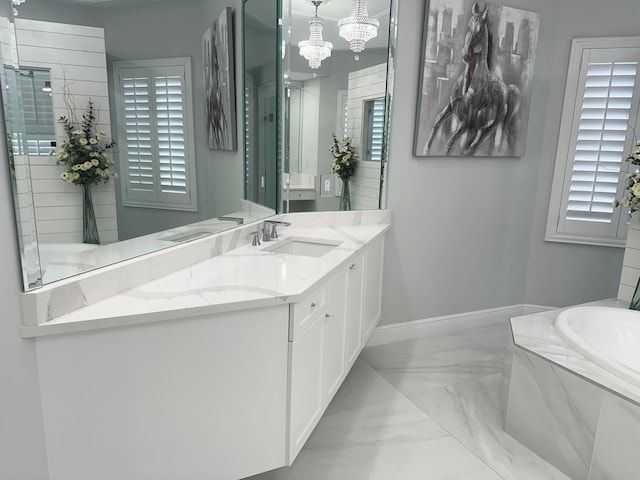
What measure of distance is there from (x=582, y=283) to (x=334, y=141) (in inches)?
93.6

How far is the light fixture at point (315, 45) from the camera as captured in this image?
257cm

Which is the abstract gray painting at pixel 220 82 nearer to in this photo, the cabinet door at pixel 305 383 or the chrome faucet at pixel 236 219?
the chrome faucet at pixel 236 219

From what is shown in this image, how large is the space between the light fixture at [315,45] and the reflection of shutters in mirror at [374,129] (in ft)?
1.39

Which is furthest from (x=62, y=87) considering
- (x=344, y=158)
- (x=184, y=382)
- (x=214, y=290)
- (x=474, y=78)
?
Result: (x=474, y=78)

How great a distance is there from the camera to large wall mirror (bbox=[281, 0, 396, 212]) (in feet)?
8.43

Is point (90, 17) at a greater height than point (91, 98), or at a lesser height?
greater

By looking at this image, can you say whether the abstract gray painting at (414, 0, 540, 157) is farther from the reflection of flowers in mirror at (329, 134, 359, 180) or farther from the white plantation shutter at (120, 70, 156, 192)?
the white plantation shutter at (120, 70, 156, 192)

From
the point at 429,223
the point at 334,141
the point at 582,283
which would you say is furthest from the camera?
the point at 582,283

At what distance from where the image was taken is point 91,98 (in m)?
1.40

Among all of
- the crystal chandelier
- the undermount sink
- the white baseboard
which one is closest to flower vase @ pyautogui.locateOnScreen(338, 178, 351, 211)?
the undermount sink

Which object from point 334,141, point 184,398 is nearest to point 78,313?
point 184,398

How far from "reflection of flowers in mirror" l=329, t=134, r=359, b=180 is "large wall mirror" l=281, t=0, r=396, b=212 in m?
0.03

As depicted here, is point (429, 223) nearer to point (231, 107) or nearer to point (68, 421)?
point (231, 107)

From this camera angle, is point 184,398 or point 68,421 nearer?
point 68,421
